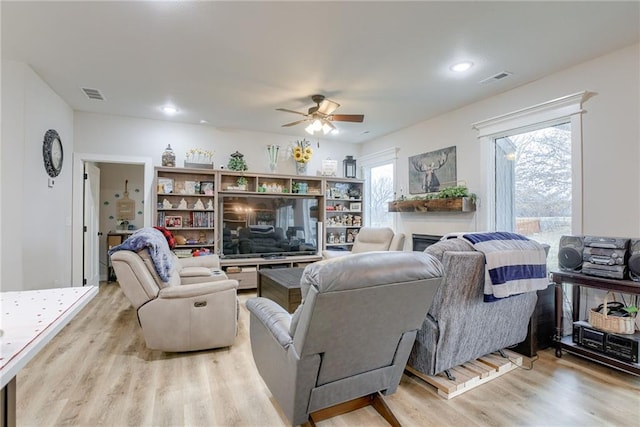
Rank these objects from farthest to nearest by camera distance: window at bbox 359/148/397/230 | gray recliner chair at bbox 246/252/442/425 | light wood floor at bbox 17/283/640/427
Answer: window at bbox 359/148/397/230
light wood floor at bbox 17/283/640/427
gray recliner chair at bbox 246/252/442/425

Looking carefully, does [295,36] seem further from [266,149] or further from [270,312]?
[266,149]

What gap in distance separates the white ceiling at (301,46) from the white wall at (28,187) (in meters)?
0.25

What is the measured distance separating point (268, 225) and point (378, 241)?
183cm

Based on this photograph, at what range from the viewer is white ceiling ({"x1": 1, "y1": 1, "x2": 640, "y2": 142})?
2.29 meters

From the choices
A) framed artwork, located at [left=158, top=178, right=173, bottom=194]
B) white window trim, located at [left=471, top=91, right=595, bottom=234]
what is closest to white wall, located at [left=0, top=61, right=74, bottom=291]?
framed artwork, located at [left=158, top=178, right=173, bottom=194]

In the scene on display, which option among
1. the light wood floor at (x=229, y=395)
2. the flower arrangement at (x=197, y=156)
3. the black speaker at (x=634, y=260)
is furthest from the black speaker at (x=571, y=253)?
the flower arrangement at (x=197, y=156)

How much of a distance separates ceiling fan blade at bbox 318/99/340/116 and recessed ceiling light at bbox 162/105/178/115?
83.7 inches

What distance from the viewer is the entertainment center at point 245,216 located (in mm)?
4914

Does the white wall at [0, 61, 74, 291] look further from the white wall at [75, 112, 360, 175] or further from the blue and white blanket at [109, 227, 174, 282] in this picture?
the blue and white blanket at [109, 227, 174, 282]

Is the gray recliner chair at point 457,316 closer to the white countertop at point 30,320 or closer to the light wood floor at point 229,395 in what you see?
the light wood floor at point 229,395

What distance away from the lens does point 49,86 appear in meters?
3.64

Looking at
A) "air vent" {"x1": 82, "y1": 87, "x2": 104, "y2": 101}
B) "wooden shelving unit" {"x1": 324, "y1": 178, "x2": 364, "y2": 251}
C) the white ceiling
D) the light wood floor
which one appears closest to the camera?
the light wood floor

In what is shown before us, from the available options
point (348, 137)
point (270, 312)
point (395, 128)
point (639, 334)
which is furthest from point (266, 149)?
point (639, 334)

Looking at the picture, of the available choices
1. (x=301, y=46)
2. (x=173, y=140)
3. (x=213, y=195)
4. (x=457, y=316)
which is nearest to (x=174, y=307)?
(x=457, y=316)
